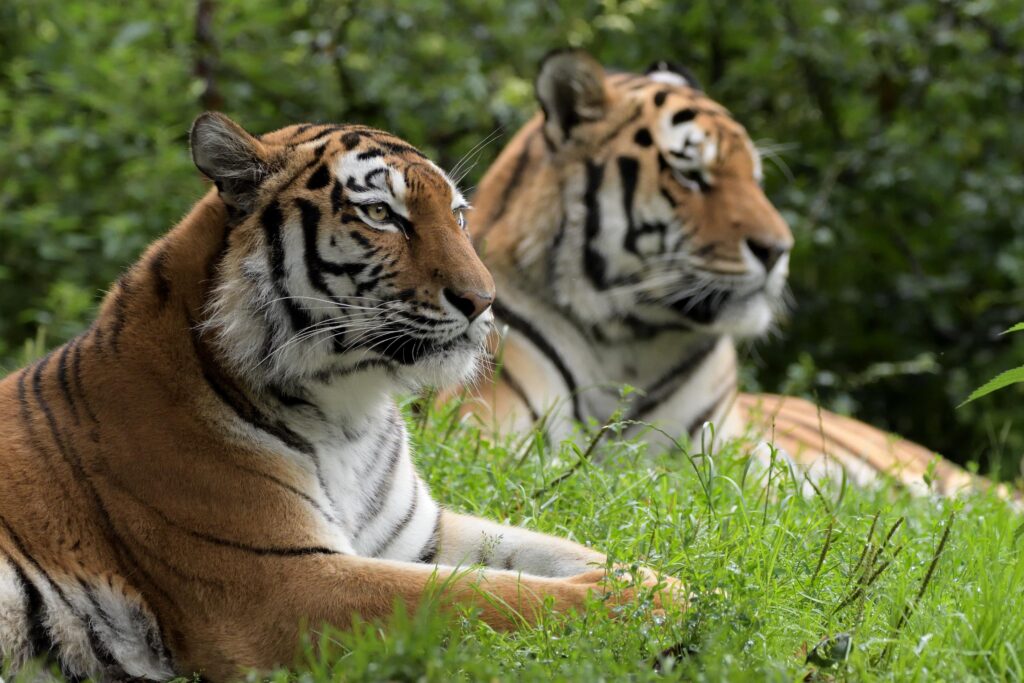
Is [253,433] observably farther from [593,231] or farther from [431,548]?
[593,231]

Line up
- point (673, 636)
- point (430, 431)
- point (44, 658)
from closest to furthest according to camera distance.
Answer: point (673, 636) → point (44, 658) → point (430, 431)

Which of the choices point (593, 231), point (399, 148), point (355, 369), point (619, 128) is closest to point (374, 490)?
point (355, 369)

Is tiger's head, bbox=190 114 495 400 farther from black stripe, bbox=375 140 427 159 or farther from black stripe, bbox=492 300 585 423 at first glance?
black stripe, bbox=492 300 585 423

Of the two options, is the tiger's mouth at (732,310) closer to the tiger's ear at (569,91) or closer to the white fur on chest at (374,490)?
the tiger's ear at (569,91)

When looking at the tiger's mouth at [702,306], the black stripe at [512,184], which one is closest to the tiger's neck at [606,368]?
the tiger's mouth at [702,306]

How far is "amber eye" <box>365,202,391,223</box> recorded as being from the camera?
2.99 meters

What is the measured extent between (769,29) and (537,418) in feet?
11.3

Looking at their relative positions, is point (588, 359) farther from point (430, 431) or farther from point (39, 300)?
point (39, 300)

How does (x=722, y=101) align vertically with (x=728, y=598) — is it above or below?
below

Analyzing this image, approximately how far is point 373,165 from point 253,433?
65cm

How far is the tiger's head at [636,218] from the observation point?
16.3 ft

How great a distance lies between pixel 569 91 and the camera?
511cm

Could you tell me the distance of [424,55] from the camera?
7145 millimetres

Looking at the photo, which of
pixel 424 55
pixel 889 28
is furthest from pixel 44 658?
pixel 889 28
